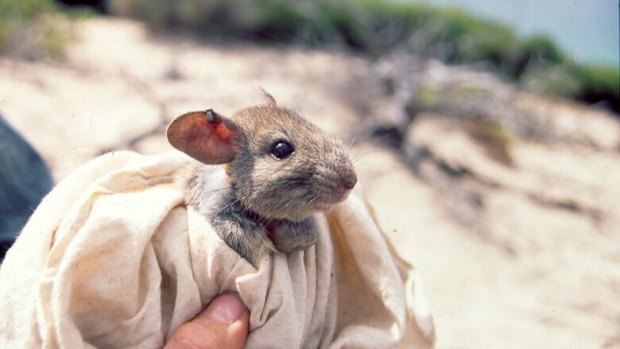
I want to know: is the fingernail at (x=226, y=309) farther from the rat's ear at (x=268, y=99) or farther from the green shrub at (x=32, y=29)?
the green shrub at (x=32, y=29)

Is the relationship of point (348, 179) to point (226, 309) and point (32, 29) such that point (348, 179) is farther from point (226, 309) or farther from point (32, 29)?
point (32, 29)

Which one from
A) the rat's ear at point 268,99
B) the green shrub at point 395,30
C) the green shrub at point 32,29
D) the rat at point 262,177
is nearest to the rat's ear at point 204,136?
the rat at point 262,177

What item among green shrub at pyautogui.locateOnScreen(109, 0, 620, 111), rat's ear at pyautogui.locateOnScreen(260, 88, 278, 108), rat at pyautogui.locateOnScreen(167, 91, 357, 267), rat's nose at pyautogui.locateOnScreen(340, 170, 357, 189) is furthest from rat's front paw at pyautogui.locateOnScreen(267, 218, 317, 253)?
green shrub at pyautogui.locateOnScreen(109, 0, 620, 111)

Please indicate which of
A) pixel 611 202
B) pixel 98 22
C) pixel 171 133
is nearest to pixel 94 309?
pixel 171 133

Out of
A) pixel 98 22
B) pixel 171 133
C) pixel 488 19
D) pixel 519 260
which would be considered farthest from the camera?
pixel 488 19

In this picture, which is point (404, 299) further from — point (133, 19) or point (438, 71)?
point (133, 19)

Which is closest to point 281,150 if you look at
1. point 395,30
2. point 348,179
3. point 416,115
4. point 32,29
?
point 348,179
